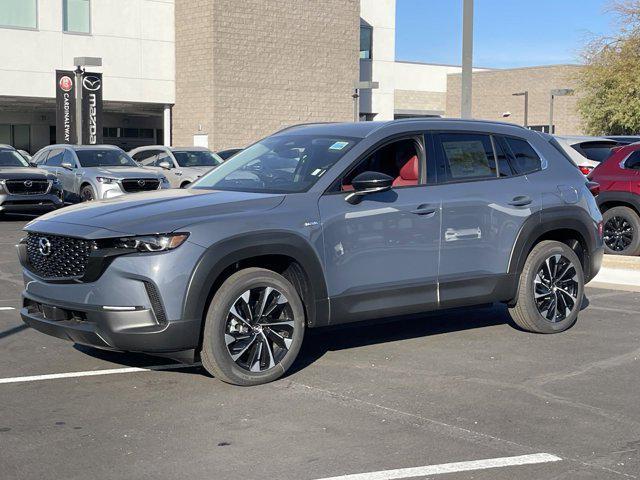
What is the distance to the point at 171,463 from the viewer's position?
5082 millimetres

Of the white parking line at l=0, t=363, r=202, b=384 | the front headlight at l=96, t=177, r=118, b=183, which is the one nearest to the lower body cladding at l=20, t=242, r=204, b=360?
the white parking line at l=0, t=363, r=202, b=384

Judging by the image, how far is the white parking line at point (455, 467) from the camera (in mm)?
4881

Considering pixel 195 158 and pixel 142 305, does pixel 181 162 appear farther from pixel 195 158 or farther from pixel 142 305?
pixel 142 305

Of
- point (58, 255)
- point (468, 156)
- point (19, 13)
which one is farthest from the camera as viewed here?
point (19, 13)

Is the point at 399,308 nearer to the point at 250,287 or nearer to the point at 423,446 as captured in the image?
the point at 250,287

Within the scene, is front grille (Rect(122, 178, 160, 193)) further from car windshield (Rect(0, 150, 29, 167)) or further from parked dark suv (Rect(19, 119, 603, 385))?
parked dark suv (Rect(19, 119, 603, 385))

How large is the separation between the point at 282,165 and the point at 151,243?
164cm

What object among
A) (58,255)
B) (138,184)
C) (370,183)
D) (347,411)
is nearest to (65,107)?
(138,184)

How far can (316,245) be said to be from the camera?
6.96m

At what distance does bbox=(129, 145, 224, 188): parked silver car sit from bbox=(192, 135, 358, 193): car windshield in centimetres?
1594

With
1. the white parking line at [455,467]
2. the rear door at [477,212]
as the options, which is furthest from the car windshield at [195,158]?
the white parking line at [455,467]

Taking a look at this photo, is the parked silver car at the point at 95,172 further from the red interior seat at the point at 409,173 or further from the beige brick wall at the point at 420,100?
the beige brick wall at the point at 420,100

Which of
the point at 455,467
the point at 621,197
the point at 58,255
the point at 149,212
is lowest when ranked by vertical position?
the point at 455,467

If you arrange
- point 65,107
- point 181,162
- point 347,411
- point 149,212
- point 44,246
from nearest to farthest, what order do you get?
1. point 347,411
2. point 149,212
3. point 44,246
4. point 181,162
5. point 65,107
